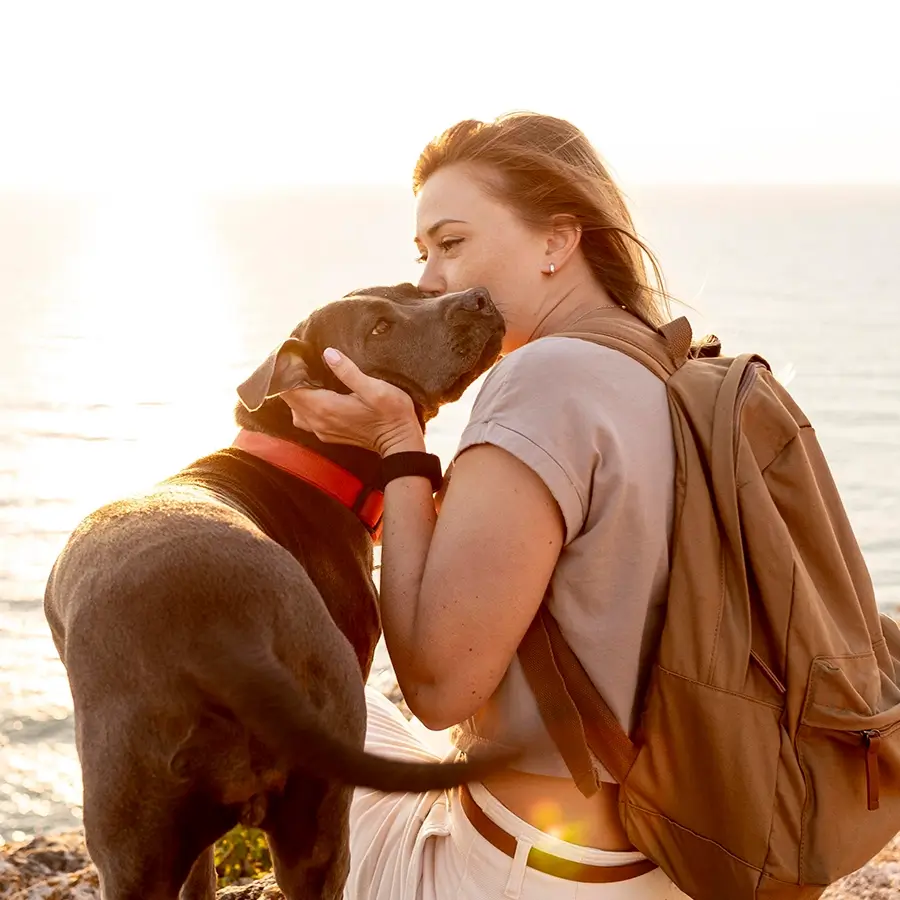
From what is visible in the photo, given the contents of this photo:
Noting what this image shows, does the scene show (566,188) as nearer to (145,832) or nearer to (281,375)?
(281,375)

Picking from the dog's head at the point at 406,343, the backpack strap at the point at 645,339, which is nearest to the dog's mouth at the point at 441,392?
the dog's head at the point at 406,343

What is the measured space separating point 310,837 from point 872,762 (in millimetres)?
1269

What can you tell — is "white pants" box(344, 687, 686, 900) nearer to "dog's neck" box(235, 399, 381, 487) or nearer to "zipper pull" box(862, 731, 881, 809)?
"zipper pull" box(862, 731, 881, 809)

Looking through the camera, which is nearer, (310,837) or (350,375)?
(310,837)

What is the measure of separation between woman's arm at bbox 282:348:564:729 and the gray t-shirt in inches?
2.4

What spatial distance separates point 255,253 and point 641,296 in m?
71.7

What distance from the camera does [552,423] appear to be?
261 cm

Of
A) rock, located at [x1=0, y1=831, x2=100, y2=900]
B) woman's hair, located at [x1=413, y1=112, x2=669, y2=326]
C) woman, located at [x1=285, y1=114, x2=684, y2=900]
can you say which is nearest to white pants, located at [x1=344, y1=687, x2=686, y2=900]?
woman, located at [x1=285, y1=114, x2=684, y2=900]

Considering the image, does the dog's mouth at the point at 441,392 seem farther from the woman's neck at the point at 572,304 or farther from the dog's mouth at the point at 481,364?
the woman's neck at the point at 572,304

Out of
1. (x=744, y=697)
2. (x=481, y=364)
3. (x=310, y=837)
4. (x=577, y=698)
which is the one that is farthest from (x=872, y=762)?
(x=481, y=364)

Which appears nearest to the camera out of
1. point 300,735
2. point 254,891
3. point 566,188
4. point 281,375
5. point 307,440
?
point 300,735

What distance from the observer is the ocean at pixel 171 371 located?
9.38 m

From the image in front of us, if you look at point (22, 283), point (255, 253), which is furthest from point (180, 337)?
point (255, 253)

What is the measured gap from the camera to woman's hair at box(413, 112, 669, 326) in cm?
325
